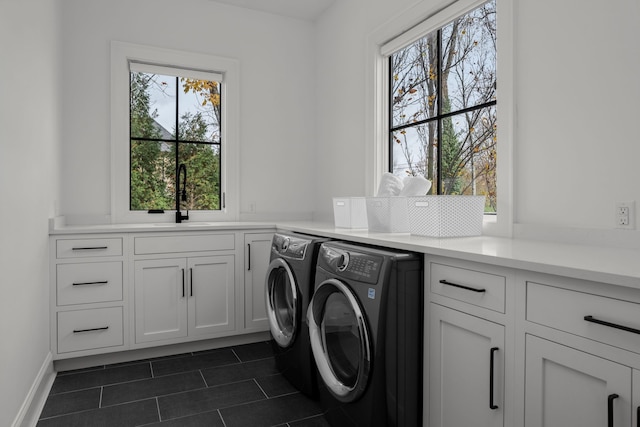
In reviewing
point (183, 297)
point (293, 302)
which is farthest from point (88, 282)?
point (293, 302)

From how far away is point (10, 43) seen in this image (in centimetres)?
177

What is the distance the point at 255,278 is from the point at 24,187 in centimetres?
160

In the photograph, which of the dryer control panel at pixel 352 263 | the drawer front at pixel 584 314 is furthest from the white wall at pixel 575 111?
the dryer control panel at pixel 352 263

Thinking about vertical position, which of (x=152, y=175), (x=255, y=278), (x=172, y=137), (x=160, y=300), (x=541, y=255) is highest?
(x=172, y=137)

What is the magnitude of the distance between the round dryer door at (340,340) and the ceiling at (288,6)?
2600mm

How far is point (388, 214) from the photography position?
89.1 inches

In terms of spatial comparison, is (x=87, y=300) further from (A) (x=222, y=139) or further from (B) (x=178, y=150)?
(A) (x=222, y=139)

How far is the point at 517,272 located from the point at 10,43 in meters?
2.12

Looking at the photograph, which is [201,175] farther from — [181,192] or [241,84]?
[241,84]

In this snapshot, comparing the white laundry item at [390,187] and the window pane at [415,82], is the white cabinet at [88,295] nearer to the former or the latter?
the white laundry item at [390,187]

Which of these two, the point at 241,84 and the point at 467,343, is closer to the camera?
the point at 467,343

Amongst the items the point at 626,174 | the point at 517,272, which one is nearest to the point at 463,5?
the point at 626,174

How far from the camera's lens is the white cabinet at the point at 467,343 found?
4.42 ft

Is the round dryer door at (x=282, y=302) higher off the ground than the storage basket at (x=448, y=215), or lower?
lower
